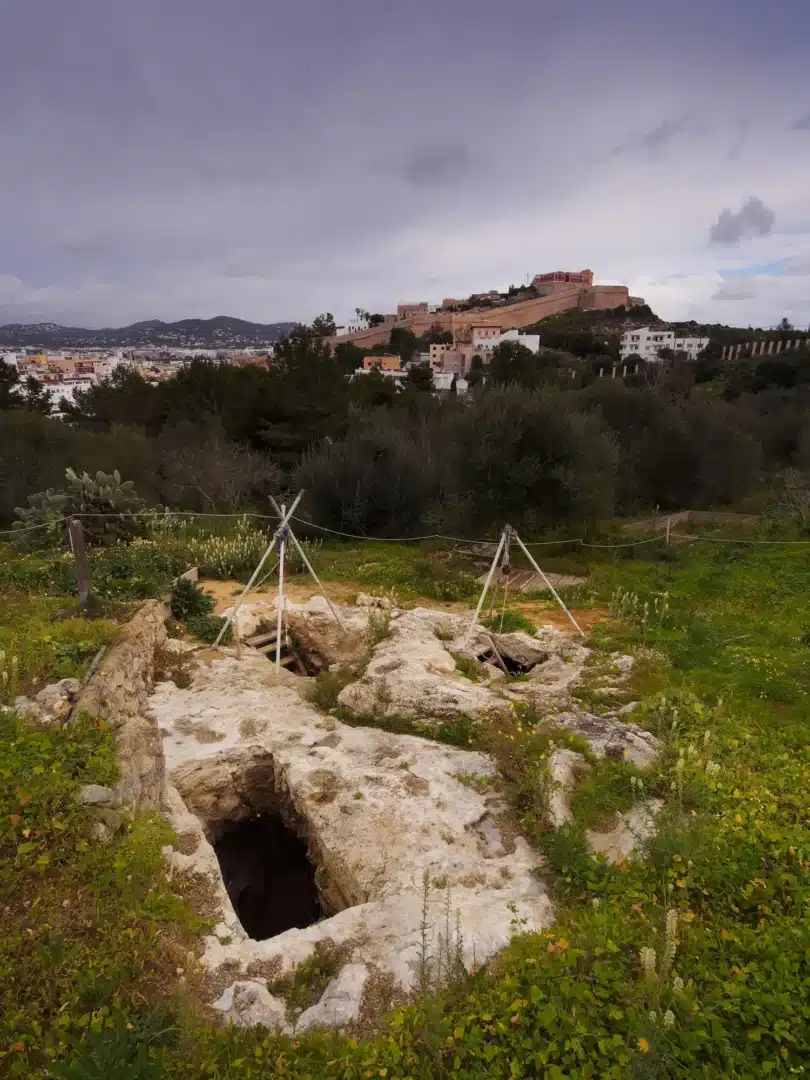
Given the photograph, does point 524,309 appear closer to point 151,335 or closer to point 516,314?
point 516,314

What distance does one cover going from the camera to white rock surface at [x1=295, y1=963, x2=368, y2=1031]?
3520 mm

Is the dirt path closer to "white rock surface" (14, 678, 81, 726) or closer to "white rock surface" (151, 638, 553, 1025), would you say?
"white rock surface" (151, 638, 553, 1025)

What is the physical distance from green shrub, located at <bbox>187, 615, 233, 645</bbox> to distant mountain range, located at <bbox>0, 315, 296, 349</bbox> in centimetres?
14833

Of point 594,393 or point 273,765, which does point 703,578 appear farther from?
point 594,393

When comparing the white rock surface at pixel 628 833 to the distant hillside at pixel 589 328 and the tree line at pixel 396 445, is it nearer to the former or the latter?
the tree line at pixel 396 445

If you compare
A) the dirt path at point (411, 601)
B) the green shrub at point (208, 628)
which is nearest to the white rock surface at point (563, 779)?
the dirt path at point (411, 601)

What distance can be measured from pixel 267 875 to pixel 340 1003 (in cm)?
331

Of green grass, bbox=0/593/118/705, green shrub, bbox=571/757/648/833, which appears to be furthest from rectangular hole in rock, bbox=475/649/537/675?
green grass, bbox=0/593/118/705

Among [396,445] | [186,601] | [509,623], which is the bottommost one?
[509,623]

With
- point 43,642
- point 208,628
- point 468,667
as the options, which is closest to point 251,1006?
point 43,642

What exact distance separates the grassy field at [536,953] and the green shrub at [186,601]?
185 inches

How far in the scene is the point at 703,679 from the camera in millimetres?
7930

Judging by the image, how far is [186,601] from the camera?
9.91 m

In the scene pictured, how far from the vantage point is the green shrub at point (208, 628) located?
9281mm
